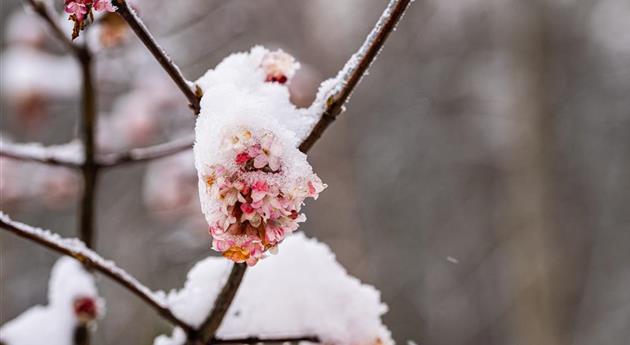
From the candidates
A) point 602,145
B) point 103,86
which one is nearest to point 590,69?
point 602,145

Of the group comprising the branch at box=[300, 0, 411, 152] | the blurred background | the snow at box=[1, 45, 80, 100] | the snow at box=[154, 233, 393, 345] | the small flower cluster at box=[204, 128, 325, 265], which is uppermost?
the blurred background

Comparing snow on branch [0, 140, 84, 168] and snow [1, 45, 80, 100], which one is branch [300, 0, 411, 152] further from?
snow [1, 45, 80, 100]

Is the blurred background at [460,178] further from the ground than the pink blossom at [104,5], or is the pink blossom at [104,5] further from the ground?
the blurred background at [460,178]

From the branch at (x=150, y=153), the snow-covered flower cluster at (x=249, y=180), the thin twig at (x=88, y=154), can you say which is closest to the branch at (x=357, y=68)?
the snow-covered flower cluster at (x=249, y=180)

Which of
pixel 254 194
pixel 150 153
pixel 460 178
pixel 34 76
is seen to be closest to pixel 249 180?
pixel 254 194

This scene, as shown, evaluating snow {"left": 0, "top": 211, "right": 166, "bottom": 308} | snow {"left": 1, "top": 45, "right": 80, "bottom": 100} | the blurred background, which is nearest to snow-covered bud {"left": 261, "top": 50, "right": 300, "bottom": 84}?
snow {"left": 0, "top": 211, "right": 166, "bottom": 308}

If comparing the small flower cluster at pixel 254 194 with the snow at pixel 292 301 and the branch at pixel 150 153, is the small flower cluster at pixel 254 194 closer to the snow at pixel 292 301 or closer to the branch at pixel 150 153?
the snow at pixel 292 301

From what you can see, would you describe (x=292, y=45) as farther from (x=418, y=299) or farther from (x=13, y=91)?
(x=13, y=91)
